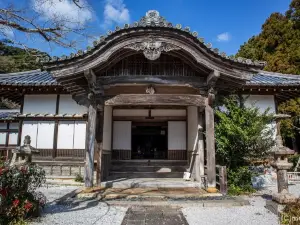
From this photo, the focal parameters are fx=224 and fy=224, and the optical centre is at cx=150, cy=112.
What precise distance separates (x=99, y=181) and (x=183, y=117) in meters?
5.27

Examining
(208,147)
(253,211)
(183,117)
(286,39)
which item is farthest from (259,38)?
(253,211)

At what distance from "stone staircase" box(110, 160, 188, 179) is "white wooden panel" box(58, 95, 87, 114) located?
2879mm

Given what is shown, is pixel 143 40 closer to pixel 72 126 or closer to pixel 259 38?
pixel 72 126

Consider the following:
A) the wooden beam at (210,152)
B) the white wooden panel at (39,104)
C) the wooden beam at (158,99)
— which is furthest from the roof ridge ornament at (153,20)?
the white wooden panel at (39,104)

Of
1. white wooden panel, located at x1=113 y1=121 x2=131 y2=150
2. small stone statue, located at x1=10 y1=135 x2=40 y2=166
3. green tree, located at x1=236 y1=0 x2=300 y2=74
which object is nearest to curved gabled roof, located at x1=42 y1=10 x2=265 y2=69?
small stone statue, located at x1=10 y1=135 x2=40 y2=166

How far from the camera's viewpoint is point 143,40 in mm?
6840

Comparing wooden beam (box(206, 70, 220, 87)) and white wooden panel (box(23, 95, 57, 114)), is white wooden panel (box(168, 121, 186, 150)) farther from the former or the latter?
white wooden panel (box(23, 95, 57, 114))

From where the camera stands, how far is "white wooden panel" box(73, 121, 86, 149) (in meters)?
9.67

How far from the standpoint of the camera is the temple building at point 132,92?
6867 millimetres

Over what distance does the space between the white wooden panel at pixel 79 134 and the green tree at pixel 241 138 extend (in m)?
5.55

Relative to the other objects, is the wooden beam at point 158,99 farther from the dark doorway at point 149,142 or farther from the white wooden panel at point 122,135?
the dark doorway at point 149,142

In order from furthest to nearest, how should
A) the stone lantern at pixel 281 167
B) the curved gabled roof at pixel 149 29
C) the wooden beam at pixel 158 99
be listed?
the wooden beam at pixel 158 99
the curved gabled roof at pixel 149 29
the stone lantern at pixel 281 167

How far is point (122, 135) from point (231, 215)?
Answer: 703 centimetres

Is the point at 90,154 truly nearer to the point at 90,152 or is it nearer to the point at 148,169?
the point at 90,152
